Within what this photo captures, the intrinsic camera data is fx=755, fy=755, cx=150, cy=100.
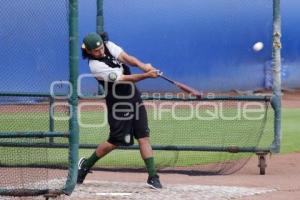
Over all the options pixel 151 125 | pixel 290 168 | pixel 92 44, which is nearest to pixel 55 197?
pixel 92 44

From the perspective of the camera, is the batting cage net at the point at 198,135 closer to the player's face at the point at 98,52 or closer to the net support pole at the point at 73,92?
the player's face at the point at 98,52

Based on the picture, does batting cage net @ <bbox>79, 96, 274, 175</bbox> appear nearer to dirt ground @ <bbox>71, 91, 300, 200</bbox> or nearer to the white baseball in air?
dirt ground @ <bbox>71, 91, 300, 200</bbox>

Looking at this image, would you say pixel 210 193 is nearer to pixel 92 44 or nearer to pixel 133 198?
pixel 133 198

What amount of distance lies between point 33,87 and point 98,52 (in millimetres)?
2276

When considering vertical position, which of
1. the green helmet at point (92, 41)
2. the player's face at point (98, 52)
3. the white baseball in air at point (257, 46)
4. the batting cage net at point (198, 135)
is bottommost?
the batting cage net at point (198, 135)

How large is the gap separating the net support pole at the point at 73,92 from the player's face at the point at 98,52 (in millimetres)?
1228

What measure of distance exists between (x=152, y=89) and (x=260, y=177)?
935 centimetres

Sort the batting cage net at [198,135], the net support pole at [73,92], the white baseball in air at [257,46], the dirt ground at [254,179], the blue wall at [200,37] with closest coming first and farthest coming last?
the net support pole at [73,92], the dirt ground at [254,179], the batting cage net at [198,135], the blue wall at [200,37], the white baseball in air at [257,46]

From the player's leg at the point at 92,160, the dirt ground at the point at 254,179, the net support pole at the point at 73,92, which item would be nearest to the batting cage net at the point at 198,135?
the dirt ground at the point at 254,179

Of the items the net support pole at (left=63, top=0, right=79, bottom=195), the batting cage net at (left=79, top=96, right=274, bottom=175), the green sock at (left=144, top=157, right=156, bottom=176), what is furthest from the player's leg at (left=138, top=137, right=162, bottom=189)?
the net support pole at (left=63, top=0, right=79, bottom=195)

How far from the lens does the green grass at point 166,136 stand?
31.1 feet

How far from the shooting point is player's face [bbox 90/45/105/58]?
25.6 ft

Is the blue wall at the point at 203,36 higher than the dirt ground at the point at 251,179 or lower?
higher

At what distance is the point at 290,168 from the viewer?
10.1m
